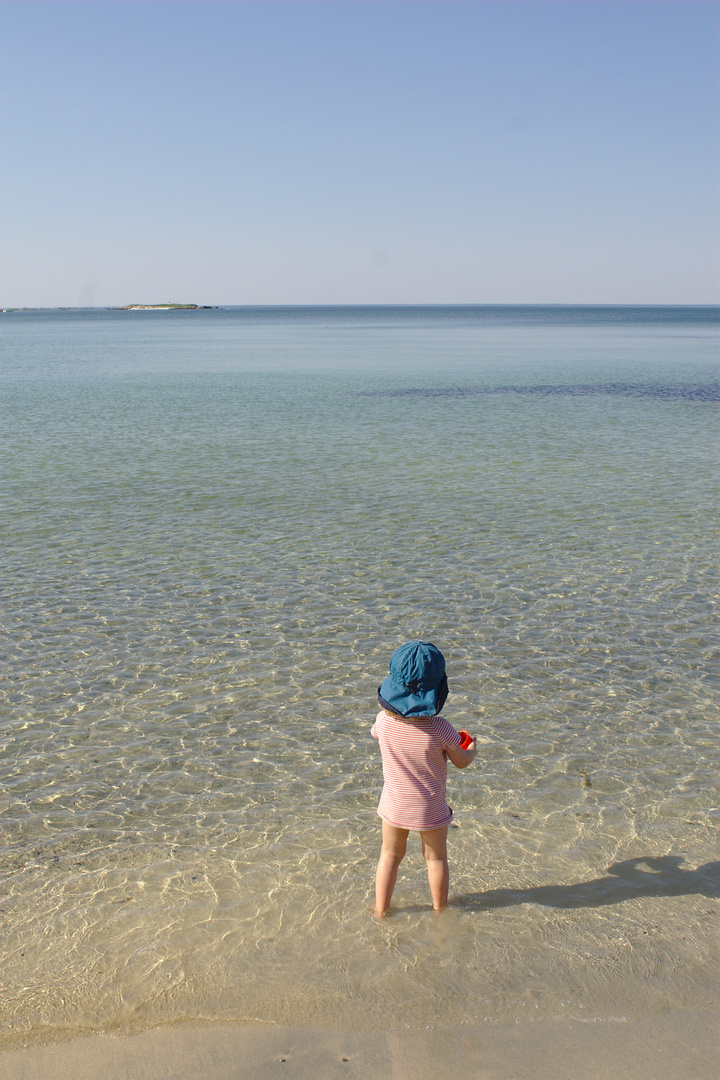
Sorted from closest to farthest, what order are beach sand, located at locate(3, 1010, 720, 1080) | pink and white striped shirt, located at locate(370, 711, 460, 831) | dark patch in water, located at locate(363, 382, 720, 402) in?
beach sand, located at locate(3, 1010, 720, 1080) → pink and white striped shirt, located at locate(370, 711, 460, 831) → dark patch in water, located at locate(363, 382, 720, 402)

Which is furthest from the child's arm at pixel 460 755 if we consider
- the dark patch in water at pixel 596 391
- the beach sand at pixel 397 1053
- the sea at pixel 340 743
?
the dark patch in water at pixel 596 391

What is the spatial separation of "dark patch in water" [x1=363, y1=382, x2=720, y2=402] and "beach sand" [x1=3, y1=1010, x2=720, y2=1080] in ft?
101

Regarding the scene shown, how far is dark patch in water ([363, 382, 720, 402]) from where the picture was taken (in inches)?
1343

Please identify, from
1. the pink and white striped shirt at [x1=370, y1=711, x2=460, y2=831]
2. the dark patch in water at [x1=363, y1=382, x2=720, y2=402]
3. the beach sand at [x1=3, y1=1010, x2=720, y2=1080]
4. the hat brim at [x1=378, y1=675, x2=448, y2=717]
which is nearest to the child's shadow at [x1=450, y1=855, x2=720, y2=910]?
the pink and white striped shirt at [x1=370, y1=711, x2=460, y2=831]

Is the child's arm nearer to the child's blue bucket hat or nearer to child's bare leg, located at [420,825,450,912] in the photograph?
the child's blue bucket hat

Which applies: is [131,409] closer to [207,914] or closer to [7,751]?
[7,751]

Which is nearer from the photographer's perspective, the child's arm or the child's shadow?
the child's arm

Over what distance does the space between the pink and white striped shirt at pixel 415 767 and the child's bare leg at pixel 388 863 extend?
10 cm

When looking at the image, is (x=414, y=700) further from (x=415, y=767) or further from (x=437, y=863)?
(x=437, y=863)

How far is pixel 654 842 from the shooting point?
19.2 ft

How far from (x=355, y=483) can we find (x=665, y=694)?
9.91 metres

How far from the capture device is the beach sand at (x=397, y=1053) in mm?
3920

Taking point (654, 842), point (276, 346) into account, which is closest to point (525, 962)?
point (654, 842)

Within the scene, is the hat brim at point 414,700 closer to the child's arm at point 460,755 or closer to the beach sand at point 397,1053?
the child's arm at point 460,755
